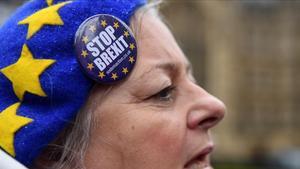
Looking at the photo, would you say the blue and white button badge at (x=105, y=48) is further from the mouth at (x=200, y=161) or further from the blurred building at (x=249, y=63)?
the blurred building at (x=249, y=63)

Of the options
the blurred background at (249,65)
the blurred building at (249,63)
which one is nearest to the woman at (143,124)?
the blurred background at (249,65)

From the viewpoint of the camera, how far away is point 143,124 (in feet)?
6.10

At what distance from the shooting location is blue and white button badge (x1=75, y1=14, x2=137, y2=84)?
6.00 feet

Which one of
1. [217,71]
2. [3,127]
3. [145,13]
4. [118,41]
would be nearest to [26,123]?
[3,127]

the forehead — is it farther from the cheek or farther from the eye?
the cheek

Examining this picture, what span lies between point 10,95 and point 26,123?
0.11 metres

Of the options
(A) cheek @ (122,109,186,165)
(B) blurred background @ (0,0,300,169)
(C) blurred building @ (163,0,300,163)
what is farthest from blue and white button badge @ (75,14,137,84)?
(C) blurred building @ (163,0,300,163)

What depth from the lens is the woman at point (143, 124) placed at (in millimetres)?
1843

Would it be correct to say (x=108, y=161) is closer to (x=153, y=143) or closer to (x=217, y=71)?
(x=153, y=143)

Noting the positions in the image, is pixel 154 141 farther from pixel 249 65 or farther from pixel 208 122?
pixel 249 65

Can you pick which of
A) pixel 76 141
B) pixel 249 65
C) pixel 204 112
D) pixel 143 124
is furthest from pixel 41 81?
pixel 249 65

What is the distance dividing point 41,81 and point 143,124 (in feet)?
0.94

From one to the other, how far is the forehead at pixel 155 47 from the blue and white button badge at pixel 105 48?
0.04 metres

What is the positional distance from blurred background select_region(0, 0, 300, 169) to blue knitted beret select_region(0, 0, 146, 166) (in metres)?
22.9
